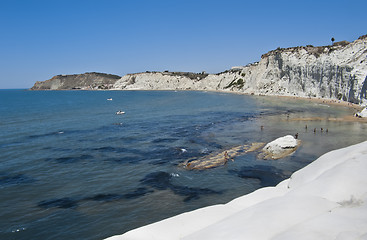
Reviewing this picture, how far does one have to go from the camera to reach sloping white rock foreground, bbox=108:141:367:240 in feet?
27.9

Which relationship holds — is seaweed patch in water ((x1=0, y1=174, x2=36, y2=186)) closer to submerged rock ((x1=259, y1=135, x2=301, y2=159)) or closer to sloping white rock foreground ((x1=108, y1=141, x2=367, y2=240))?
sloping white rock foreground ((x1=108, y1=141, x2=367, y2=240))

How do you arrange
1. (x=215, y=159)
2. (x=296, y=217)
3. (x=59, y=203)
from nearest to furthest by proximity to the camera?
(x=296, y=217), (x=59, y=203), (x=215, y=159)

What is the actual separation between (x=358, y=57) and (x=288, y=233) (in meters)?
90.8

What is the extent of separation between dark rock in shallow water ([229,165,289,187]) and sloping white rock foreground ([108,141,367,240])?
9.77m

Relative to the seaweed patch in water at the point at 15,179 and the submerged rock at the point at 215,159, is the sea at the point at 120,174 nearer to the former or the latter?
the seaweed patch in water at the point at 15,179

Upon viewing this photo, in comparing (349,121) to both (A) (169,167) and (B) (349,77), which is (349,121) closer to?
(B) (349,77)

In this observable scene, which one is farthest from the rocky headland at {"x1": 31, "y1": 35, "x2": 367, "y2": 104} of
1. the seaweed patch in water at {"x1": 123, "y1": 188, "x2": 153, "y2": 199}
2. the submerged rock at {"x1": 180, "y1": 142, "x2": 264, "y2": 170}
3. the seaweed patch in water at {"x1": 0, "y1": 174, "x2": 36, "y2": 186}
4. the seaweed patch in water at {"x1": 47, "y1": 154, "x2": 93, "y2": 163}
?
the seaweed patch in water at {"x1": 0, "y1": 174, "x2": 36, "y2": 186}

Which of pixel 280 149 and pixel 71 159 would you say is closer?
pixel 71 159

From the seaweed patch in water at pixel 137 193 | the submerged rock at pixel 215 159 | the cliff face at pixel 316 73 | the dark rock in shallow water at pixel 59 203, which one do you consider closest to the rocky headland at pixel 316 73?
the cliff face at pixel 316 73

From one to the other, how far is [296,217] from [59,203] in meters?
16.7

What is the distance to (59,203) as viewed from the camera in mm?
19078

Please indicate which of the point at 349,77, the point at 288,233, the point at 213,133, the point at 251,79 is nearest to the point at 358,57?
the point at 349,77

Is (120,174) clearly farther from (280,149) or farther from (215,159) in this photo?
(280,149)

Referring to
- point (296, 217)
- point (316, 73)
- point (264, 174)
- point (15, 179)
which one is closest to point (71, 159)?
point (15, 179)
